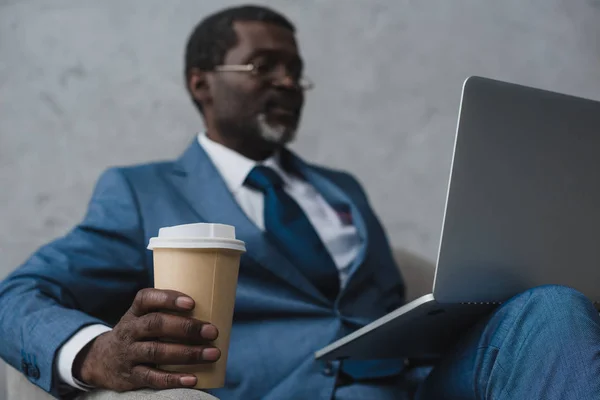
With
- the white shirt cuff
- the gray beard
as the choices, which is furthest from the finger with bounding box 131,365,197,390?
the gray beard

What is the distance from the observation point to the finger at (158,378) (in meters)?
0.79

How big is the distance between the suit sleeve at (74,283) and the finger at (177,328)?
19cm

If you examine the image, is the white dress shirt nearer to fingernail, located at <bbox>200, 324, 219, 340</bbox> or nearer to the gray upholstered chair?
the gray upholstered chair

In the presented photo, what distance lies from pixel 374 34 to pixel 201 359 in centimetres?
144

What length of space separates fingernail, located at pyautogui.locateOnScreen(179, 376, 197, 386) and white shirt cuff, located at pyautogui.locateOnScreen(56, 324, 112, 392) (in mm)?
194

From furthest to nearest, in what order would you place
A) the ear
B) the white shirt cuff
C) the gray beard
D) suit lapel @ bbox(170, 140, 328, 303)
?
1. the ear
2. the gray beard
3. suit lapel @ bbox(170, 140, 328, 303)
4. the white shirt cuff

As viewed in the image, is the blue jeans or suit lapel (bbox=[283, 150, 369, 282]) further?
suit lapel (bbox=[283, 150, 369, 282])

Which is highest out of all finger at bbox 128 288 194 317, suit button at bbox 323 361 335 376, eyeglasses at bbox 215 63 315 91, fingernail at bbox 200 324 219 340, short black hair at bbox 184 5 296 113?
short black hair at bbox 184 5 296 113

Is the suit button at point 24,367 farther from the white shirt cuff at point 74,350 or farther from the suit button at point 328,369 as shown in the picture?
the suit button at point 328,369

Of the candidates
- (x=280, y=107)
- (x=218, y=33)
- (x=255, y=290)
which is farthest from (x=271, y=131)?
(x=255, y=290)

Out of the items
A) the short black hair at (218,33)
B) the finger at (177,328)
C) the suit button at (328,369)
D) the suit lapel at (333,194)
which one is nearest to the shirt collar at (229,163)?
the suit lapel at (333,194)

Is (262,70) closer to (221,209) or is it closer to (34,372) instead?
(221,209)

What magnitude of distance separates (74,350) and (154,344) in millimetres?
188

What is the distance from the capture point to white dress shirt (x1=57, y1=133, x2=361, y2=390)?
1.46 metres
